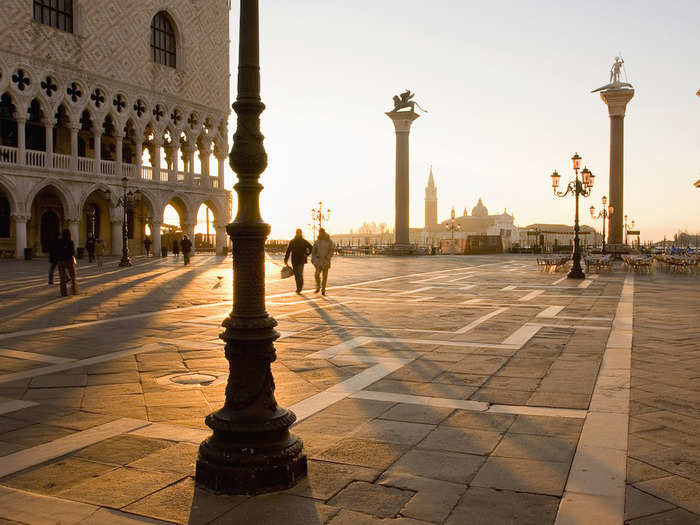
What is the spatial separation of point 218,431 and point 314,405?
1440mm

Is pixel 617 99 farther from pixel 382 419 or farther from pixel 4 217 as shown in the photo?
pixel 382 419

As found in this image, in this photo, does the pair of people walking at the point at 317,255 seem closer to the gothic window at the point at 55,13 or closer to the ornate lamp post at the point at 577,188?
the ornate lamp post at the point at 577,188

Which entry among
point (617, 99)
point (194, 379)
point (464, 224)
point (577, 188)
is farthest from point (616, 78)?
point (464, 224)

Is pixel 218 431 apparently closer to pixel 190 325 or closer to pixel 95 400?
pixel 95 400

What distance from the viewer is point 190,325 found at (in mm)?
9031

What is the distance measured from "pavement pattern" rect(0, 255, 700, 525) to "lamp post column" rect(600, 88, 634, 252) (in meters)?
30.0

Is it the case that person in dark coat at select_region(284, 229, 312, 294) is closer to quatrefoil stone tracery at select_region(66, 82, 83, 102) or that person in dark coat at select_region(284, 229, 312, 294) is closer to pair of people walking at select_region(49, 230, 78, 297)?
pair of people walking at select_region(49, 230, 78, 297)

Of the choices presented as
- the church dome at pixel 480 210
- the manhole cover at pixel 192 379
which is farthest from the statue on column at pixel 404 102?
the church dome at pixel 480 210

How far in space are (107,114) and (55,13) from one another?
5.55 m

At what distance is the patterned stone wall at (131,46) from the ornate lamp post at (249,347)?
30.2 meters

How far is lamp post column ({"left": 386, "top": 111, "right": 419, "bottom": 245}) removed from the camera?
44844mm

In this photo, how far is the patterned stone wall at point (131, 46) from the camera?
29.5 m

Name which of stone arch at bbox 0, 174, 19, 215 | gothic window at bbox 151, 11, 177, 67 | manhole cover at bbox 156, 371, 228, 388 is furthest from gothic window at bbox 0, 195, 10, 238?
manhole cover at bbox 156, 371, 228, 388

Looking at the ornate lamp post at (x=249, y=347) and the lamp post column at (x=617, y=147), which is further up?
the lamp post column at (x=617, y=147)
